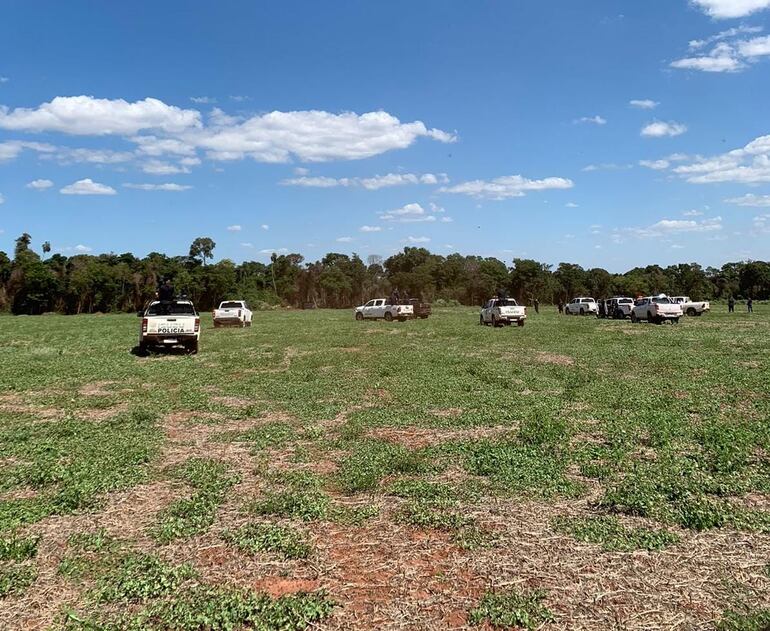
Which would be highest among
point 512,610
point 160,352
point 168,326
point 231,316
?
point 168,326

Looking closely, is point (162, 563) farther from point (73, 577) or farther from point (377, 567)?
point (377, 567)

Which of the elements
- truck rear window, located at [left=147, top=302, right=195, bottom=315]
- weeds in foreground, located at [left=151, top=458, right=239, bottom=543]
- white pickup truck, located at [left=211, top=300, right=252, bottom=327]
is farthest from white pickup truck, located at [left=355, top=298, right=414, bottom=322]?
weeds in foreground, located at [left=151, top=458, right=239, bottom=543]

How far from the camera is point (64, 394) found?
1440 cm

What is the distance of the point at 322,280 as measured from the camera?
357ft

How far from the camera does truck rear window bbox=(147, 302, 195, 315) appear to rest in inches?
889

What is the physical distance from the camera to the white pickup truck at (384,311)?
46219mm

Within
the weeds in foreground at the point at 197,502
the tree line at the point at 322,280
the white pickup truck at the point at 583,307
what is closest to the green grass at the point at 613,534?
the weeds in foreground at the point at 197,502

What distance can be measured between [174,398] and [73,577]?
355 inches

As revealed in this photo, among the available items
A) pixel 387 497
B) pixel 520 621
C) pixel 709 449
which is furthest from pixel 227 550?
Answer: pixel 709 449

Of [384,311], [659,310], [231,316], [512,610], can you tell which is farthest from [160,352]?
[659,310]

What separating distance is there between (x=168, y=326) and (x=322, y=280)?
87024 mm

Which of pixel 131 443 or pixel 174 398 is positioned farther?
pixel 174 398

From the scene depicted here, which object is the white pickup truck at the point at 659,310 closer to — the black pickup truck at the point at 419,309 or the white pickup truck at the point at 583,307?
the white pickup truck at the point at 583,307

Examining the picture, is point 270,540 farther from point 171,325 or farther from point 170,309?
point 170,309
